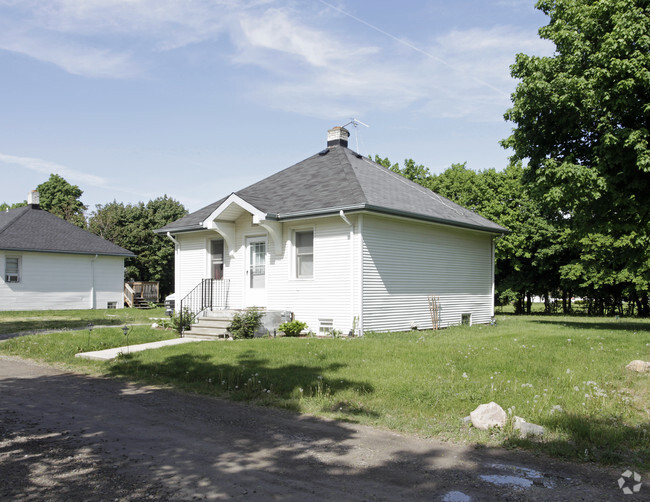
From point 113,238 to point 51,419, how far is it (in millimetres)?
36842

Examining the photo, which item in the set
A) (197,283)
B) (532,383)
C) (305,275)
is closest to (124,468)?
(532,383)

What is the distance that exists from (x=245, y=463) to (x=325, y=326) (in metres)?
10.6

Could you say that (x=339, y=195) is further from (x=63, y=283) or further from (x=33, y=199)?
(x=33, y=199)

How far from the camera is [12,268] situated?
93.9ft

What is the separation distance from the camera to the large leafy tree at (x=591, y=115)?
15258mm

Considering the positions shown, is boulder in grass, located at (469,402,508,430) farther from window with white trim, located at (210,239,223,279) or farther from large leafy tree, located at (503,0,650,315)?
window with white trim, located at (210,239,223,279)

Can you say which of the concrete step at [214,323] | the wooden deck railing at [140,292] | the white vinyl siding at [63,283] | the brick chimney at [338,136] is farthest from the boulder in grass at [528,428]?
the wooden deck railing at [140,292]

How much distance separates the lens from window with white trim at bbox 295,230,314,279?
16.3 m

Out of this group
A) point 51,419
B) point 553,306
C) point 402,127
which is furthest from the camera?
point 553,306

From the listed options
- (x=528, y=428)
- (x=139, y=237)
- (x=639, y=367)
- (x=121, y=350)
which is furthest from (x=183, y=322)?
(x=139, y=237)

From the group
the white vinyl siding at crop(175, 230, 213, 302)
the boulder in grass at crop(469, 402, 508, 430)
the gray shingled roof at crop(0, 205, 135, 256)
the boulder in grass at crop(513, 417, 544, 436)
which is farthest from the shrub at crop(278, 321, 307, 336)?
the gray shingled roof at crop(0, 205, 135, 256)

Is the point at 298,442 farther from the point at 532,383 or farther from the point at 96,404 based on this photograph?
the point at 532,383

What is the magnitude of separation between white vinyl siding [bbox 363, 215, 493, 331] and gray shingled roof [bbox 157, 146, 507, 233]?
0.54 metres

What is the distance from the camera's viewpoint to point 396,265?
16.3 metres
